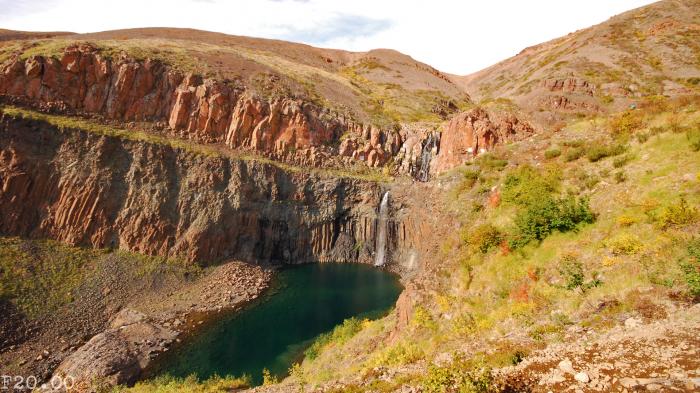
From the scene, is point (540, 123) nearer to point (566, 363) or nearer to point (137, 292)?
point (566, 363)

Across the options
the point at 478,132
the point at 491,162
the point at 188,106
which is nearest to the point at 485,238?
the point at 491,162

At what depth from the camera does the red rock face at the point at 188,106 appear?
3797 centimetres

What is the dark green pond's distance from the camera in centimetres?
2473

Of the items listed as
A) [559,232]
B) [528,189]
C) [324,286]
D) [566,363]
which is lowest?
[324,286]

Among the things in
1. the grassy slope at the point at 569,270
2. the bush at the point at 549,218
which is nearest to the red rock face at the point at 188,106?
the grassy slope at the point at 569,270

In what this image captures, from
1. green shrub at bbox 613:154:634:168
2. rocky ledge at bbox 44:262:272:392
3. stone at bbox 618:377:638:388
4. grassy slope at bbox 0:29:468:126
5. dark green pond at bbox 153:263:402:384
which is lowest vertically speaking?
dark green pond at bbox 153:263:402:384

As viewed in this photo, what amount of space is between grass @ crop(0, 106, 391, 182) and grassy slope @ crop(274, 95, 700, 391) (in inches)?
1371

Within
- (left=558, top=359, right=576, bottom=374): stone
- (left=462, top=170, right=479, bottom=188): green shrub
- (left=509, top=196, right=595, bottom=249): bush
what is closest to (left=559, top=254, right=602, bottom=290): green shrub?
(left=509, top=196, right=595, bottom=249): bush

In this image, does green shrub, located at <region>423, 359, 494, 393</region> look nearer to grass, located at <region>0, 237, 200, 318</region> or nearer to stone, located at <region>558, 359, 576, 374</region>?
stone, located at <region>558, 359, 576, 374</region>

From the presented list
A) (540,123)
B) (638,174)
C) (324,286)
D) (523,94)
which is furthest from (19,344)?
(523,94)

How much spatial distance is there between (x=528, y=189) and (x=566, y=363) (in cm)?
857

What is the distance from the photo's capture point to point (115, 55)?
1676 inches

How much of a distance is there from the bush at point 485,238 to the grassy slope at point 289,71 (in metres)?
45.0

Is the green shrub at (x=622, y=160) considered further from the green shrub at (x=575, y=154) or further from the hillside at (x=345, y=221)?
the green shrub at (x=575, y=154)
